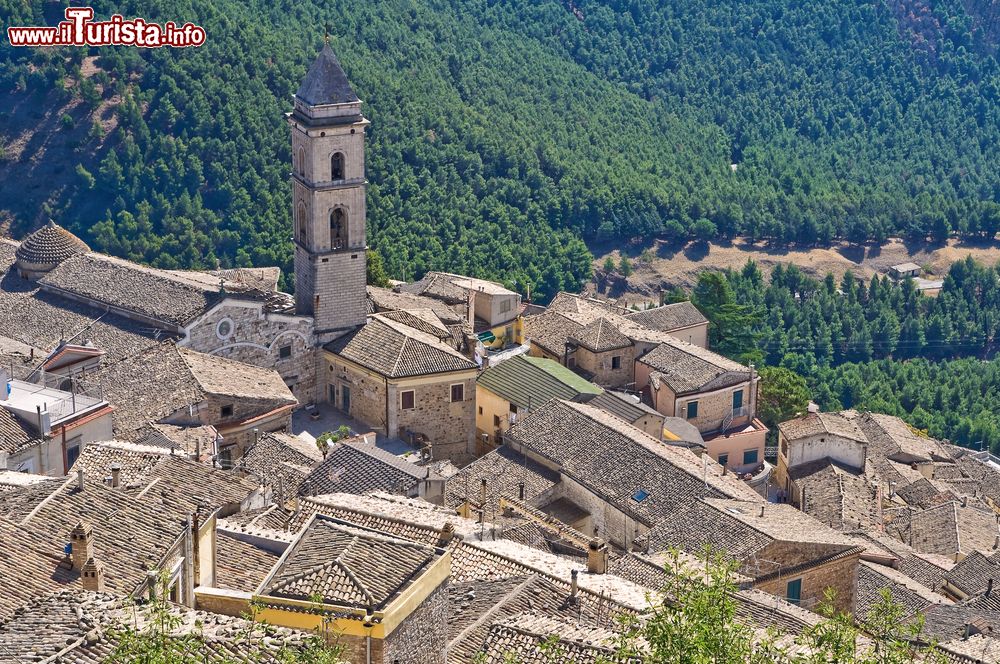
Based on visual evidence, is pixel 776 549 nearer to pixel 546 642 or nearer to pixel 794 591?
pixel 794 591

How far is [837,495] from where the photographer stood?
59.8 m

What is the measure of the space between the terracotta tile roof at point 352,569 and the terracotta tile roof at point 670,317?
133 ft

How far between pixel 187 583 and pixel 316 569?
3364mm

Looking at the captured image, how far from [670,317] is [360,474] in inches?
1122

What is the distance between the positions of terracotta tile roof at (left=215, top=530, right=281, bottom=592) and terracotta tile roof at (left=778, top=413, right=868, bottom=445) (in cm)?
3075

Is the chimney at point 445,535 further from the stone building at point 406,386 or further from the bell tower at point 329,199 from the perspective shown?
the bell tower at point 329,199

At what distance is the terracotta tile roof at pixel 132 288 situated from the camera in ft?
186

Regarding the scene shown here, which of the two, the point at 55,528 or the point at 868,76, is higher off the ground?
the point at 55,528

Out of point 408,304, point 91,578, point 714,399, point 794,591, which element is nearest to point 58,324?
point 408,304

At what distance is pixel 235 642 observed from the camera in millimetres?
26297

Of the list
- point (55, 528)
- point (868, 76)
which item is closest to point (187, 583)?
point (55, 528)

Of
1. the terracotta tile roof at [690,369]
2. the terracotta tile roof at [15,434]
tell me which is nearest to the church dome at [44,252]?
the terracotta tile roof at [15,434]

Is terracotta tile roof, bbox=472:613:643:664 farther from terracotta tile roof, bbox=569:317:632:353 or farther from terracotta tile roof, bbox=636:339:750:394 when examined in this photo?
terracotta tile roof, bbox=569:317:632:353

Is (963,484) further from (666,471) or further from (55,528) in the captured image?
(55,528)
